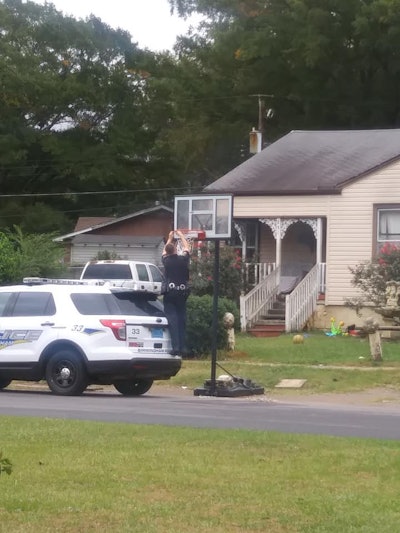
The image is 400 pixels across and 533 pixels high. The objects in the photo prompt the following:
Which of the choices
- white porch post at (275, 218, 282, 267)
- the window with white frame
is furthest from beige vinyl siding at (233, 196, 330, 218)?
the window with white frame

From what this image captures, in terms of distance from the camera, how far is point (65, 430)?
11523mm

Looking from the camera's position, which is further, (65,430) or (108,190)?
(108,190)

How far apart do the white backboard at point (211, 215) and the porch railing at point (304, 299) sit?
41.1 ft

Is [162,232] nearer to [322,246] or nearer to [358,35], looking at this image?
[358,35]

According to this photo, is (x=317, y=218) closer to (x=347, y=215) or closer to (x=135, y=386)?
(x=347, y=215)

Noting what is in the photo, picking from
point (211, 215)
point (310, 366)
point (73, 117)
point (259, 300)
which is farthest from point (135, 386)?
point (73, 117)

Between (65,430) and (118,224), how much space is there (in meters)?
41.0

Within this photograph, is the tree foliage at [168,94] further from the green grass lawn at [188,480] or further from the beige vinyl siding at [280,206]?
the green grass lawn at [188,480]

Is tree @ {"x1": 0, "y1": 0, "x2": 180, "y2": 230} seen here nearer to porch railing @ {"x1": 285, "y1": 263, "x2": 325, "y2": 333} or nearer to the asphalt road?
porch railing @ {"x1": 285, "y1": 263, "x2": 325, "y2": 333}

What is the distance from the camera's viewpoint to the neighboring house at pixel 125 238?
4988cm

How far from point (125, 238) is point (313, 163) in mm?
17388

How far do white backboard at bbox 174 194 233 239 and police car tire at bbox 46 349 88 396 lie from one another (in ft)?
8.68

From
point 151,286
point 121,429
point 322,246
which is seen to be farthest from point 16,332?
point 322,246

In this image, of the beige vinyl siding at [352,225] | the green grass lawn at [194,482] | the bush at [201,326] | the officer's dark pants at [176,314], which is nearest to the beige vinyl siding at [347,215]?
the beige vinyl siding at [352,225]
